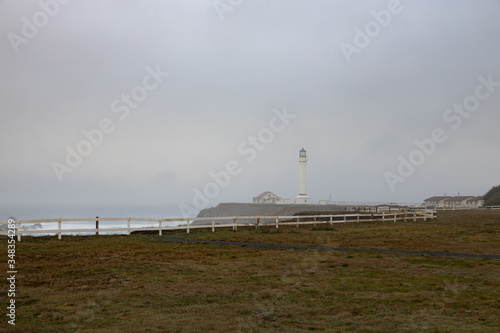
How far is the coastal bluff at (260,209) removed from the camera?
10106 cm

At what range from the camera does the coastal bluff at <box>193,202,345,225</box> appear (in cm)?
10106

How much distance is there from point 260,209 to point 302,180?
56.9 ft

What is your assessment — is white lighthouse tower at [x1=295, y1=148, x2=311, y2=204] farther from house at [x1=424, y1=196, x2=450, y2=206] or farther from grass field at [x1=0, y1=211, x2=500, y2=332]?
grass field at [x1=0, y1=211, x2=500, y2=332]

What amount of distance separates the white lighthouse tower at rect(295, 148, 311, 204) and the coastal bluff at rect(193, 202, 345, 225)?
5.97ft

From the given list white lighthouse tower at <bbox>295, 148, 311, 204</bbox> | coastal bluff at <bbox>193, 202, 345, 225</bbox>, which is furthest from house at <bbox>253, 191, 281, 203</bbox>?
white lighthouse tower at <bbox>295, 148, 311, 204</bbox>

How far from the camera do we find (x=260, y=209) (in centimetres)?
12050

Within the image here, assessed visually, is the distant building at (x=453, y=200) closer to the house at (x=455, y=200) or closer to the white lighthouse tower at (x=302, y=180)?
the house at (x=455, y=200)

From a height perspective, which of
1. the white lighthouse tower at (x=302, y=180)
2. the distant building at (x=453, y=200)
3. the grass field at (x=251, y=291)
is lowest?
the grass field at (x=251, y=291)

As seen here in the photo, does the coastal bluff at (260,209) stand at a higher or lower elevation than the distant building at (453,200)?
lower

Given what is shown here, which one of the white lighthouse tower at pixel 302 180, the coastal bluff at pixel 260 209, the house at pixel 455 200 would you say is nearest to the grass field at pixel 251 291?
Answer: the coastal bluff at pixel 260 209

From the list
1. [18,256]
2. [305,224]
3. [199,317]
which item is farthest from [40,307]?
[305,224]

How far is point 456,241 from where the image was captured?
25859mm

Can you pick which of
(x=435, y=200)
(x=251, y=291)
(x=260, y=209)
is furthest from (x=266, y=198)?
(x=251, y=291)

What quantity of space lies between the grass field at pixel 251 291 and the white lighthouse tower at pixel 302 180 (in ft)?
273
